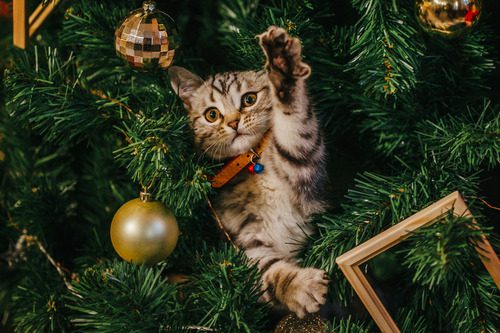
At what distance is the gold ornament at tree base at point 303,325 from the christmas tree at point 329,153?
19 millimetres

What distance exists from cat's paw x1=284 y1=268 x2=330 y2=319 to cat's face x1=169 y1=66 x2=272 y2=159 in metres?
0.17

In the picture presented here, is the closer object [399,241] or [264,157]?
[399,241]

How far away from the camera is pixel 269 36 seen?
1.89ft

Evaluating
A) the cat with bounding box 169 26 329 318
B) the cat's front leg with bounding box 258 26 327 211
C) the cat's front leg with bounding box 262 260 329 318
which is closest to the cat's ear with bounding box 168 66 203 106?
the cat with bounding box 169 26 329 318

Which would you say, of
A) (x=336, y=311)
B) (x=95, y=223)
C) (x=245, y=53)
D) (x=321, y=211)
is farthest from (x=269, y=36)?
(x=95, y=223)

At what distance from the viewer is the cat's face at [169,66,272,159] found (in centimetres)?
67

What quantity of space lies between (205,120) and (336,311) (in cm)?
28

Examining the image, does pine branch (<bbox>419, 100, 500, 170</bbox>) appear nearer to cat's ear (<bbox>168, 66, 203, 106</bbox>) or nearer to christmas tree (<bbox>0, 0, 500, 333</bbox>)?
christmas tree (<bbox>0, 0, 500, 333</bbox>)

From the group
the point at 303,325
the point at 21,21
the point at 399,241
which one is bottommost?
the point at 303,325

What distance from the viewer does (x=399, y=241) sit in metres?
0.57

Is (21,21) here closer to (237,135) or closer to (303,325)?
(237,135)

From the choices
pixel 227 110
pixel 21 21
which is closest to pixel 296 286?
pixel 227 110

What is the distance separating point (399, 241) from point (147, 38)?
0.34 m

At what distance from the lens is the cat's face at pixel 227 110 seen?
67 cm
